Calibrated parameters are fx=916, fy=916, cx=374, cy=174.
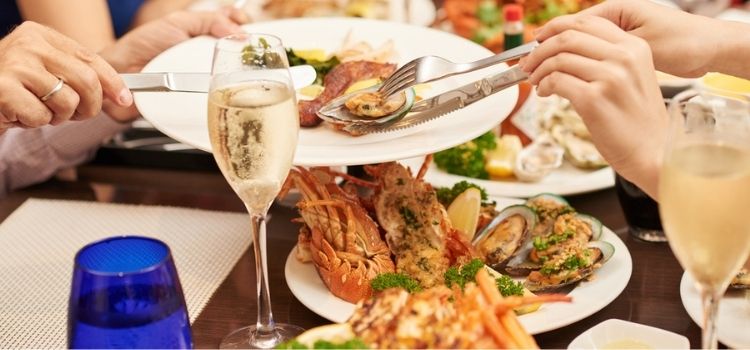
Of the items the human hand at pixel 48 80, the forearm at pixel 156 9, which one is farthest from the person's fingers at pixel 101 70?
the forearm at pixel 156 9

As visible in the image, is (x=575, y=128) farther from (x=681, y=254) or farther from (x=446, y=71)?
(x=681, y=254)

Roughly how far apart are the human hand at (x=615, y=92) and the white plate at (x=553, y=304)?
0.77ft

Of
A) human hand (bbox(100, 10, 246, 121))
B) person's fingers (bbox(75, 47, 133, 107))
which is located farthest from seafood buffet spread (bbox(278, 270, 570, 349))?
human hand (bbox(100, 10, 246, 121))

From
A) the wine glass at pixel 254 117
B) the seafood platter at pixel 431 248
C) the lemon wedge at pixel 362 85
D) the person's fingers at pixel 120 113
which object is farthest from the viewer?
the person's fingers at pixel 120 113

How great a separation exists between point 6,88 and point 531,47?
2.76 ft

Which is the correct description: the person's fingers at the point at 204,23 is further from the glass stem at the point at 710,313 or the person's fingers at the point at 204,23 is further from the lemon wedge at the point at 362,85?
the glass stem at the point at 710,313

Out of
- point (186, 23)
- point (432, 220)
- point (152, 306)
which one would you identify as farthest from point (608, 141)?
point (186, 23)

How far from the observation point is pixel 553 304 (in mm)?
1422

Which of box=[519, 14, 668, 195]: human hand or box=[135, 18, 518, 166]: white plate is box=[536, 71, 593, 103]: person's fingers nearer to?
box=[519, 14, 668, 195]: human hand

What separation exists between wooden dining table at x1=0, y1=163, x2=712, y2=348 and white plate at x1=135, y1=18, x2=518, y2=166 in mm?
277

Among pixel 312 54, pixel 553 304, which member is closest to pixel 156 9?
pixel 312 54

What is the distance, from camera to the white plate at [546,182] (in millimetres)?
1929

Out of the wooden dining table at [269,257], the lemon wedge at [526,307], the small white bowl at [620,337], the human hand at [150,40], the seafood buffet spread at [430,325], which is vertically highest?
the seafood buffet spread at [430,325]

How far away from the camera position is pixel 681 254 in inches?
40.6
